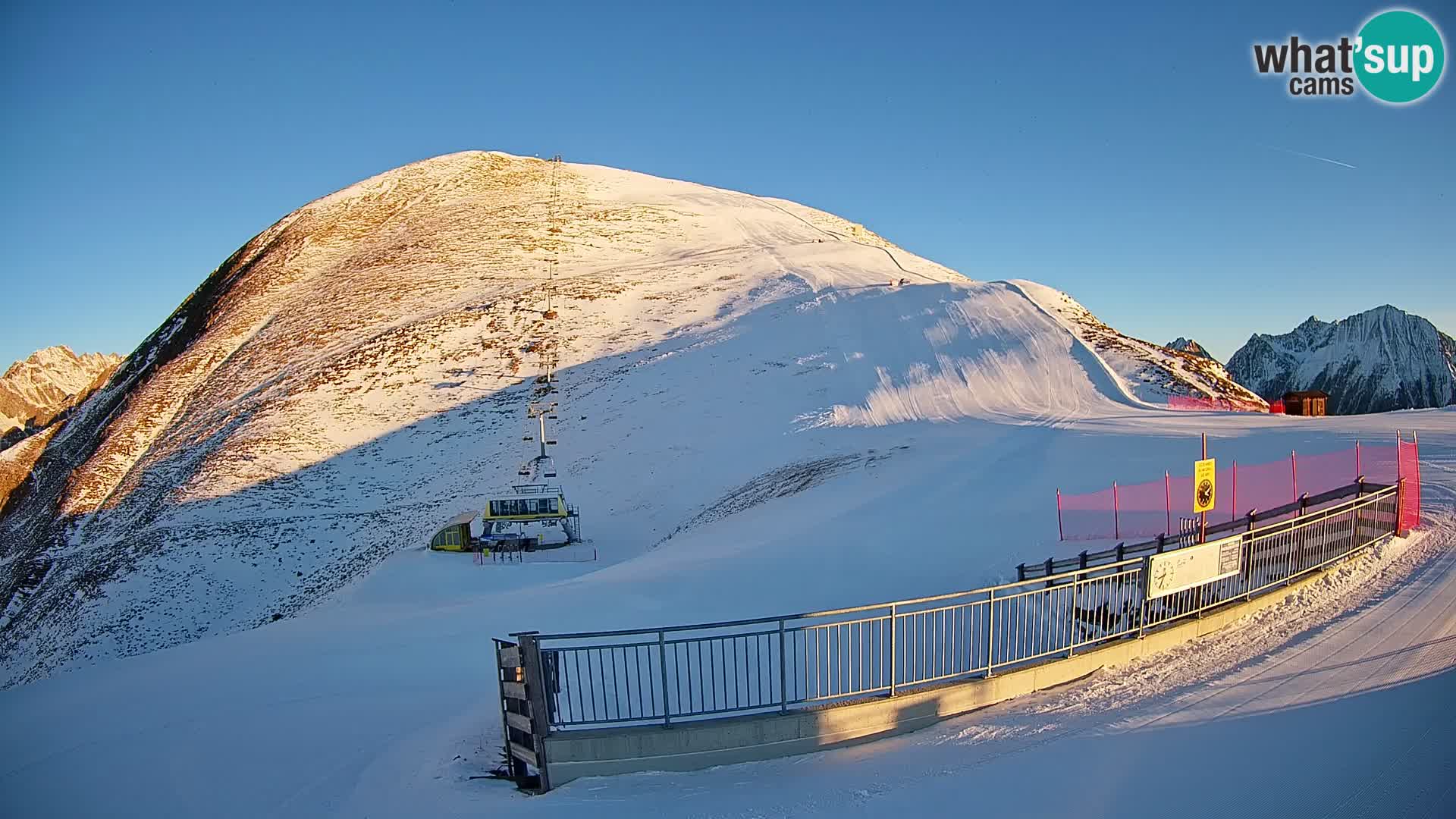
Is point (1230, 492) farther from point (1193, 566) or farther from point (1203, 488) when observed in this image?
point (1193, 566)

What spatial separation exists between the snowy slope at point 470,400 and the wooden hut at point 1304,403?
8.39 m

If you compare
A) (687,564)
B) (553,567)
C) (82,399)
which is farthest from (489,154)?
(687,564)

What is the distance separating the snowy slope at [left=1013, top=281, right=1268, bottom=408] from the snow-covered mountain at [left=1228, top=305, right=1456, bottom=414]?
429 ft

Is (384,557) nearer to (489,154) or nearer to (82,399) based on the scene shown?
→ (82,399)

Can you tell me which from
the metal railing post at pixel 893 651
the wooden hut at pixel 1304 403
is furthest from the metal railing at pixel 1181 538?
the wooden hut at pixel 1304 403

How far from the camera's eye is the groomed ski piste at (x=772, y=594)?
7008 millimetres

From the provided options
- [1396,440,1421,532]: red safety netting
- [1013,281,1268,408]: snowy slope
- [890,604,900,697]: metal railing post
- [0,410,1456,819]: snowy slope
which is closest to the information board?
[0,410,1456,819]: snowy slope

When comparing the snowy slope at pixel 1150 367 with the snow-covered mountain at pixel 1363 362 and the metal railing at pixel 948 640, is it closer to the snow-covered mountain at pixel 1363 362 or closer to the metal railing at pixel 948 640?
the metal railing at pixel 948 640

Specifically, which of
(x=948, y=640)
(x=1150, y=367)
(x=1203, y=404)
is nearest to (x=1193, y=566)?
(x=948, y=640)

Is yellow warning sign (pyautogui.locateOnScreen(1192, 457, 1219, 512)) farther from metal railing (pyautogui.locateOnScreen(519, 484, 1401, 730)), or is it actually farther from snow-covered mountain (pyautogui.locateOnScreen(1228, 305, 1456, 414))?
snow-covered mountain (pyautogui.locateOnScreen(1228, 305, 1456, 414))

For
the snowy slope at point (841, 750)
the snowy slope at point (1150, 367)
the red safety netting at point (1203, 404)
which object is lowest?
the snowy slope at point (841, 750)

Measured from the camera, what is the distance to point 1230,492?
1795 cm

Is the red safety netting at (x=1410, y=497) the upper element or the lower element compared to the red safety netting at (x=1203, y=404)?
lower

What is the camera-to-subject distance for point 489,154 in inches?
3378
